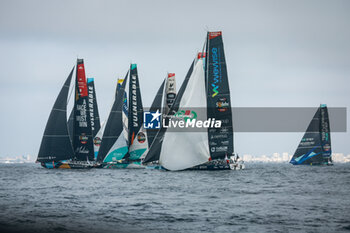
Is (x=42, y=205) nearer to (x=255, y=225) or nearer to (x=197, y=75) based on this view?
(x=255, y=225)

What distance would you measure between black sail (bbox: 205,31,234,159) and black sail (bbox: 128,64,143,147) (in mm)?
17178

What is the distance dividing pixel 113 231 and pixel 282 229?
6.19 meters

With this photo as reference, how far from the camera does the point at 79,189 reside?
106ft

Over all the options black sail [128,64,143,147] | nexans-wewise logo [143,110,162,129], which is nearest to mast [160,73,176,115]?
nexans-wewise logo [143,110,162,129]

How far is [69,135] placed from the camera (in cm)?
5772

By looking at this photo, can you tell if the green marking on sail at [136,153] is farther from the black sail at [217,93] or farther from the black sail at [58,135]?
the black sail at [217,93]

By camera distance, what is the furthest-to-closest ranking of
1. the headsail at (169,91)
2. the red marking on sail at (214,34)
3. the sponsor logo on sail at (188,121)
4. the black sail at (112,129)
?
the headsail at (169,91)
the black sail at (112,129)
the red marking on sail at (214,34)
the sponsor logo on sail at (188,121)

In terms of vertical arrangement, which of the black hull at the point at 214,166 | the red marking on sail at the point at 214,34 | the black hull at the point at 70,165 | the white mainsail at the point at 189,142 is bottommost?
the black hull at the point at 70,165

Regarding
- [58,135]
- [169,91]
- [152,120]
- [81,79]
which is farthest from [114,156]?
[169,91]

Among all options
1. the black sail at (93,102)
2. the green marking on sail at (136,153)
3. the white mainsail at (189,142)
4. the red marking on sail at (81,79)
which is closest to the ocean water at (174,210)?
the white mainsail at (189,142)

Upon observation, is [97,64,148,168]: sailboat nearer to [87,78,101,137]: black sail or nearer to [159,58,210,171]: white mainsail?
[87,78,101,137]: black sail

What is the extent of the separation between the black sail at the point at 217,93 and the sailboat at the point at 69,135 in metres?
17.6

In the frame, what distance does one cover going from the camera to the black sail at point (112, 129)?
6203 centimetres

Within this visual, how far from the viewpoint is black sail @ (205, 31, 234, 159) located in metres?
48.5
